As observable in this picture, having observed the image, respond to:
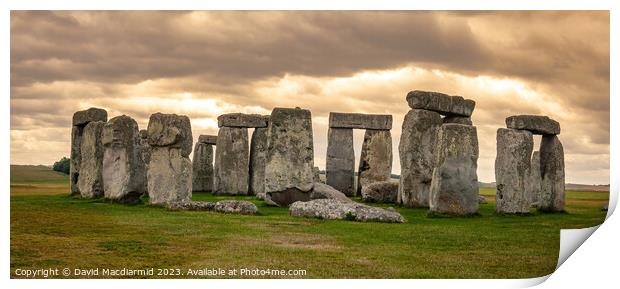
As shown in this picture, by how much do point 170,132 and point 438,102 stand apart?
731cm

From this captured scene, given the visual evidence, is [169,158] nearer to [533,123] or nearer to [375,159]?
[533,123]

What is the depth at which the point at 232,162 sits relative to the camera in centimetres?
2905

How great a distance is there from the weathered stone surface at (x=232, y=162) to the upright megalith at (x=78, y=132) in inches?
197

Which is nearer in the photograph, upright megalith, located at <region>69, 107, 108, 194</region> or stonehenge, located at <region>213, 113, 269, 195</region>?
upright megalith, located at <region>69, 107, 108, 194</region>

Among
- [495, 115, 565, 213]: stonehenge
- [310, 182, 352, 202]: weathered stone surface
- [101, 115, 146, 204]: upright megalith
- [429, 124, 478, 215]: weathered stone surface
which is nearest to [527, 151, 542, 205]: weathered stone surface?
[495, 115, 565, 213]: stonehenge

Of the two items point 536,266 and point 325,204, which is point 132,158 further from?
point 536,266

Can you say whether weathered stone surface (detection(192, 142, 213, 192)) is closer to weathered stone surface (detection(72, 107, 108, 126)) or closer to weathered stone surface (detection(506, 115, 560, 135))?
weathered stone surface (detection(72, 107, 108, 126))

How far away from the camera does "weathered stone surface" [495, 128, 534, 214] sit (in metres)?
20.2

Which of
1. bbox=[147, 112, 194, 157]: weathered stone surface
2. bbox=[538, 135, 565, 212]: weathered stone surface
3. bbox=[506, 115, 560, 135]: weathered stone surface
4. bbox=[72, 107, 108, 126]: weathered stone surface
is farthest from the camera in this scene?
bbox=[72, 107, 108, 126]: weathered stone surface

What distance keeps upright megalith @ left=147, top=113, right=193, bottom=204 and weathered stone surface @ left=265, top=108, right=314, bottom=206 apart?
2.03 m

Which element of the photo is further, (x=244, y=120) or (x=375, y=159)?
(x=375, y=159)

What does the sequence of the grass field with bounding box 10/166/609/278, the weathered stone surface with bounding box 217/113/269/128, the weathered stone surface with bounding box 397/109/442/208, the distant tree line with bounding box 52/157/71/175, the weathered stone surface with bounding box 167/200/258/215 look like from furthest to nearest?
the distant tree line with bounding box 52/157/71/175, the weathered stone surface with bounding box 217/113/269/128, the weathered stone surface with bounding box 397/109/442/208, the weathered stone surface with bounding box 167/200/258/215, the grass field with bounding box 10/166/609/278

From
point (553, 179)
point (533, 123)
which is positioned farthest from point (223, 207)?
point (553, 179)
